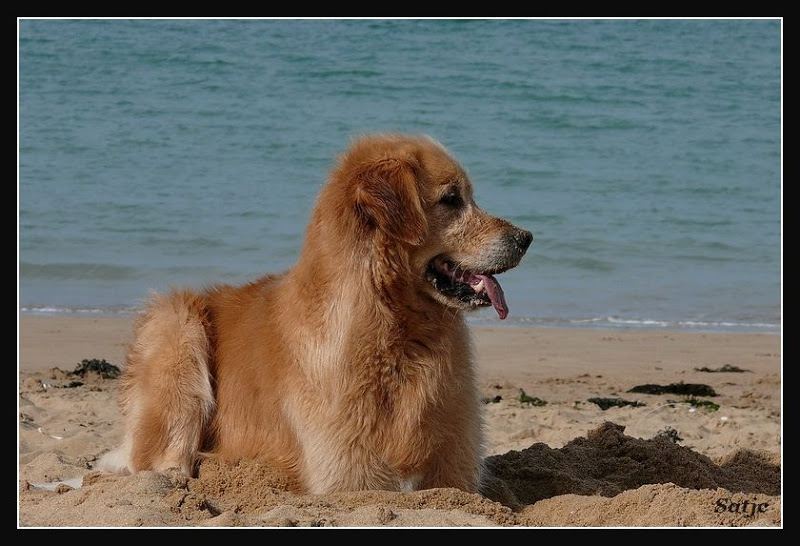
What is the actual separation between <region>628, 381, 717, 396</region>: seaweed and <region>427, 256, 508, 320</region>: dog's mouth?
5352 millimetres

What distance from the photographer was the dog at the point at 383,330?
5.12 m

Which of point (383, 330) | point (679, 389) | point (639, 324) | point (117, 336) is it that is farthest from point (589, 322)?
point (383, 330)

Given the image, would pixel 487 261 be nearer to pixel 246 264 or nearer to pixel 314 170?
pixel 246 264

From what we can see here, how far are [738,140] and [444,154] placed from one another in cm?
1859

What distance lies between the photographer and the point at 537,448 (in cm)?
690

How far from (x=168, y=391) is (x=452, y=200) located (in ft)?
6.27

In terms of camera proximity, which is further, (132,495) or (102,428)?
(102,428)

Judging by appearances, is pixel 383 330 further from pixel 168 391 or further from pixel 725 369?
pixel 725 369

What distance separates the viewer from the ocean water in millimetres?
14523

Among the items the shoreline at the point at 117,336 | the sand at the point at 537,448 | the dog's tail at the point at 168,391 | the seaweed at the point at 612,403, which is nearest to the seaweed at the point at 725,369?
the sand at the point at 537,448

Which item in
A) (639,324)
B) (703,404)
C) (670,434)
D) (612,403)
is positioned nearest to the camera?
(670,434)

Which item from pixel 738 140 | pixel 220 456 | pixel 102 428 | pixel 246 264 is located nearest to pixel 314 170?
pixel 246 264

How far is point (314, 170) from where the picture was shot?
18.7 metres

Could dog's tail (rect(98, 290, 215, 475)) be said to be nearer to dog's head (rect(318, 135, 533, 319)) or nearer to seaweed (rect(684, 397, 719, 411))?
dog's head (rect(318, 135, 533, 319))
